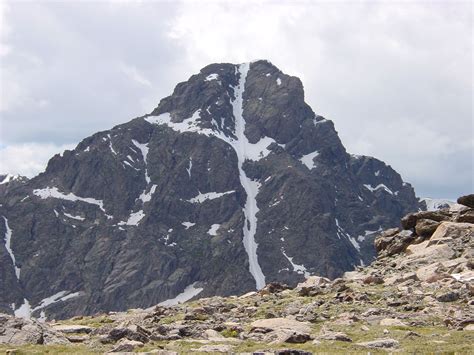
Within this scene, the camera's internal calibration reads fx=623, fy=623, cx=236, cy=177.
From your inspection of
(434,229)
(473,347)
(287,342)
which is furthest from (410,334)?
(434,229)

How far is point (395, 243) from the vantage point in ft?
234

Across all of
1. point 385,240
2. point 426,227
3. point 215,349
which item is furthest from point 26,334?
point 385,240

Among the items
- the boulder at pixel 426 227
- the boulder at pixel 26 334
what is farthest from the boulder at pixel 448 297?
the boulder at pixel 426 227

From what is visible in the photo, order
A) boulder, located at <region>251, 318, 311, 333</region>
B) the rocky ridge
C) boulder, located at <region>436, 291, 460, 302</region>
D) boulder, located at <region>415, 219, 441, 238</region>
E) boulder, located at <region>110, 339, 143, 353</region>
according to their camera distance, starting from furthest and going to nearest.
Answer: boulder, located at <region>415, 219, 441, 238</region>
boulder, located at <region>436, 291, 460, 302</region>
boulder, located at <region>251, 318, 311, 333</region>
the rocky ridge
boulder, located at <region>110, 339, 143, 353</region>

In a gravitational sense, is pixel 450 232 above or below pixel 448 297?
above

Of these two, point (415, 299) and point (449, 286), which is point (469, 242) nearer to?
point (449, 286)

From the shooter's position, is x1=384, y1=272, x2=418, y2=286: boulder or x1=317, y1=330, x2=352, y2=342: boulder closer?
x1=317, y1=330, x2=352, y2=342: boulder

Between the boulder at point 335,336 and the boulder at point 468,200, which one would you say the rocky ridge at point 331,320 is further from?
the boulder at point 468,200

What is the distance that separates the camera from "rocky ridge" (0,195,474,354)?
28.7 meters

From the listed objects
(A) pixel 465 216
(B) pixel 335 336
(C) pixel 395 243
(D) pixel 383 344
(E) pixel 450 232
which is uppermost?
(A) pixel 465 216

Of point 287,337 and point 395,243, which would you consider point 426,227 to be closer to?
point 395,243

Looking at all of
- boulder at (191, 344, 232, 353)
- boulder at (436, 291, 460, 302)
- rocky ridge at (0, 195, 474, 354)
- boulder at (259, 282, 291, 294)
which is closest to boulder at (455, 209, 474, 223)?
rocky ridge at (0, 195, 474, 354)

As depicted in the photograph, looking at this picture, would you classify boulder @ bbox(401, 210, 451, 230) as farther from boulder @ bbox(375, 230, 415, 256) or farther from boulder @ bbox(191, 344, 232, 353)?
boulder @ bbox(191, 344, 232, 353)

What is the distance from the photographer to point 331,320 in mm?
36281
